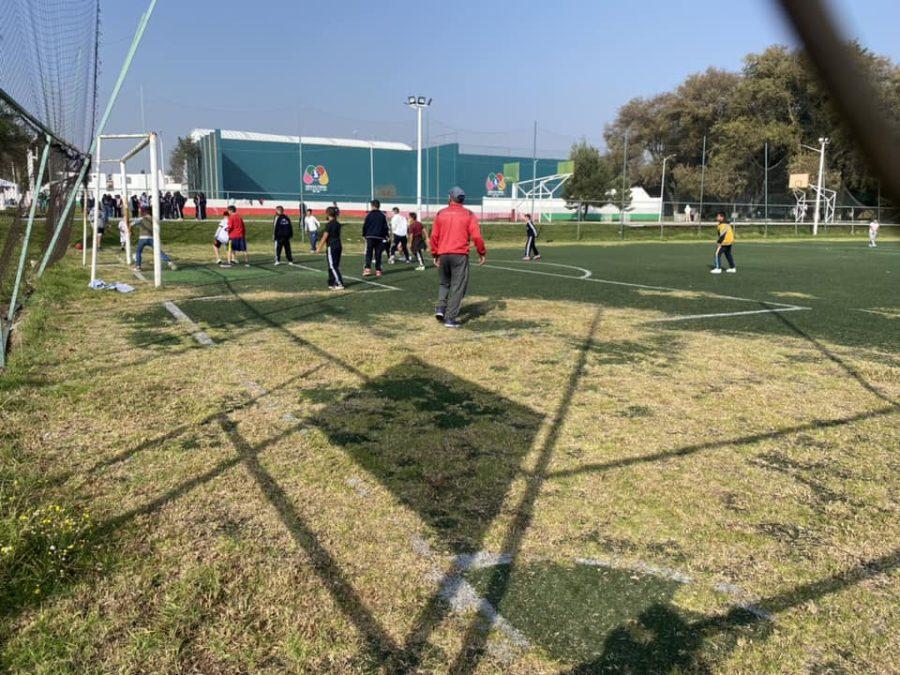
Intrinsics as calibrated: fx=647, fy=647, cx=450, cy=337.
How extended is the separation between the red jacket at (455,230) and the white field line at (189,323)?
3.27 m

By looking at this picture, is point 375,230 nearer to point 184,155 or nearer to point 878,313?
point 878,313

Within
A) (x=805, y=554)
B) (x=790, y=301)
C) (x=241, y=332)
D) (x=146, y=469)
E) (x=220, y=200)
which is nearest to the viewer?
(x=805, y=554)

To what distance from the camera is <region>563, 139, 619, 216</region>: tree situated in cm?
6384

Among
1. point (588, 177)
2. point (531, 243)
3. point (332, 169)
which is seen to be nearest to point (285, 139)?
point (332, 169)

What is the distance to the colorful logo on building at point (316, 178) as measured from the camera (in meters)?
62.4

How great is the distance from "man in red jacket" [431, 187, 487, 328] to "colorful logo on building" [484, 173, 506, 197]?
64115 millimetres

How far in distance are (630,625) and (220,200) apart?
51487 mm

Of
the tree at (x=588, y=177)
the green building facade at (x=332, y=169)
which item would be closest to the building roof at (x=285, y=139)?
the green building facade at (x=332, y=169)

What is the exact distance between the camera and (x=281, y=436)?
15.7 feet

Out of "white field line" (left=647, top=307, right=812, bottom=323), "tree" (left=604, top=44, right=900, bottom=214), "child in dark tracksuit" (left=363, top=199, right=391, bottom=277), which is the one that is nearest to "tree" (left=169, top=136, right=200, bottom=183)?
"tree" (left=604, top=44, right=900, bottom=214)

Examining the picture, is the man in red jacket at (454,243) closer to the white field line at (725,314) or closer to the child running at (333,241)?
the white field line at (725,314)

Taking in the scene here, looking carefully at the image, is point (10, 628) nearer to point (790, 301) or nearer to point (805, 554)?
point (805, 554)

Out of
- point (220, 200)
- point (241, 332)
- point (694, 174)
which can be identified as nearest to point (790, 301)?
point (241, 332)

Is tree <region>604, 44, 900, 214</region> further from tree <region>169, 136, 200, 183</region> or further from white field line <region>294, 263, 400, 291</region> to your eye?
tree <region>169, 136, 200, 183</region>
